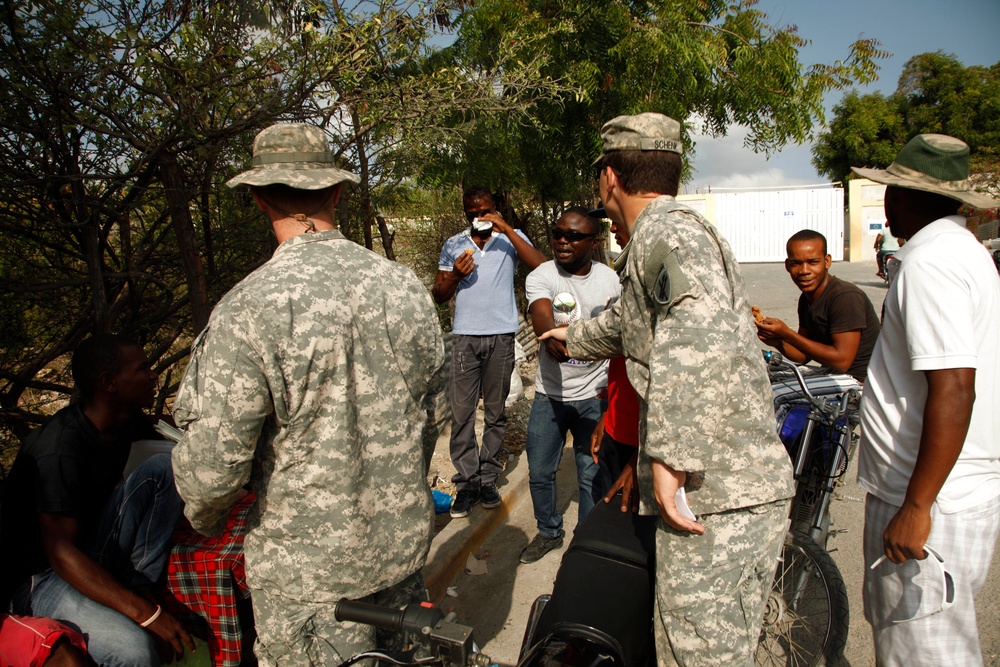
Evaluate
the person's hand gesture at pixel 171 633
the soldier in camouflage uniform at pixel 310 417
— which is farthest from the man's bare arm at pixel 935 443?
the person's hand gesture at pixel 171 633

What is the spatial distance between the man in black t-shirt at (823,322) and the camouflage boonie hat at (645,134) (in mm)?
1589

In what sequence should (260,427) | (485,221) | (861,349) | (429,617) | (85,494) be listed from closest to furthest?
(429,617), (260,427), (85,494), (861,349), (485,221)

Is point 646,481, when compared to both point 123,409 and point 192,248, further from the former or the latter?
point 192,248

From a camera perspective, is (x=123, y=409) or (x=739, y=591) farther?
(x=123, y=409)

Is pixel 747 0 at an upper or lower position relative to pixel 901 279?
upper

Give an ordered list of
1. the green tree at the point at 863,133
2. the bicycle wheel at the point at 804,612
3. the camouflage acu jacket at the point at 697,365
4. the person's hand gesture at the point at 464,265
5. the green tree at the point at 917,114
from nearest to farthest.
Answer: the camouflage acu jacket at the point at 697,365 → the bicycle wheel at the point at 804,612 → the person's hand gesture at the point at 464,265 → the green tree at the point at 917,114 → the green tree at the point at 863,133

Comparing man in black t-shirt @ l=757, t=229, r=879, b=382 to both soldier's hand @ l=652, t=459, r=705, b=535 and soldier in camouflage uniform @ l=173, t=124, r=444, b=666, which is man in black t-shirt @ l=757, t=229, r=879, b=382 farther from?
soldier in camouflage uniform @ l=173, t=124, r=444, b=666

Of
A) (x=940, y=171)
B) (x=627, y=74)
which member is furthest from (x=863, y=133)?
(x=940, y=171)

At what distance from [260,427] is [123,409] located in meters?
1.14

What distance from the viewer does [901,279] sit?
1846 millimetres

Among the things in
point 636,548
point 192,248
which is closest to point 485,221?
point 192,248

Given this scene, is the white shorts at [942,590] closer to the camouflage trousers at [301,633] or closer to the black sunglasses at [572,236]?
the camouflage trousers at [301,633]

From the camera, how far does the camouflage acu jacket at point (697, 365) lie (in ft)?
5.30

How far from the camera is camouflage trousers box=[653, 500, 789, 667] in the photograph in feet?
5.75
